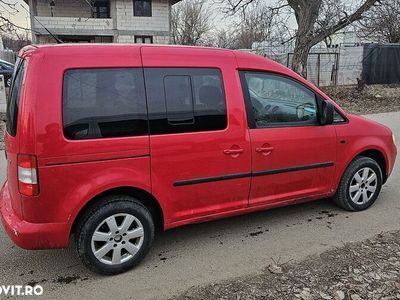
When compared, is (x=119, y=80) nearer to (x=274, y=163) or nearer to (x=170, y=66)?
(x=170, y=66)

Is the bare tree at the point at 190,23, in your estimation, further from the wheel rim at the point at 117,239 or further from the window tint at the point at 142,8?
the wheel rim at the point at 117,239

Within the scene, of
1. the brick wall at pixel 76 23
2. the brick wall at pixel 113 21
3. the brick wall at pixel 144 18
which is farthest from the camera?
the brick wall at pixel 144 18

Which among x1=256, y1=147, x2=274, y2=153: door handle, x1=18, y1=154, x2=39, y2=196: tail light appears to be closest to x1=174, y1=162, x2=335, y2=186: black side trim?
x1=256, y1=147, x2=274, y2=153: door handle

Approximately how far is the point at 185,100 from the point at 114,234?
129cm

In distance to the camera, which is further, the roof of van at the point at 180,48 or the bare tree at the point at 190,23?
the bare tree at the point at 190,23

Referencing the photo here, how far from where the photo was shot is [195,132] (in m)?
3.57

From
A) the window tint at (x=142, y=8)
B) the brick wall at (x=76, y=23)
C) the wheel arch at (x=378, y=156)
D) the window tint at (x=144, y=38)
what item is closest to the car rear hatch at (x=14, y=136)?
the wheel arch at (x=378, y=156)

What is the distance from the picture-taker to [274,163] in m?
4.03

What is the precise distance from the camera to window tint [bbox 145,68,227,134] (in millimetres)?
3414

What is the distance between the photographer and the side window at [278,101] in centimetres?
393

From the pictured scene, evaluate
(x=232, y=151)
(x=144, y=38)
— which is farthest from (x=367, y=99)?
(x=144, y=38)

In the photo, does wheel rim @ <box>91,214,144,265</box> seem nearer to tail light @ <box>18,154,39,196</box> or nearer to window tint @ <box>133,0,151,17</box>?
tail light @ <box>18,154,39,196</box>

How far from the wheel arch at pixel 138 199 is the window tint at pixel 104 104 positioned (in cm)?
47

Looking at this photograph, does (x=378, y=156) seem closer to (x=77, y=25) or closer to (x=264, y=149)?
(x=264, y=149)
